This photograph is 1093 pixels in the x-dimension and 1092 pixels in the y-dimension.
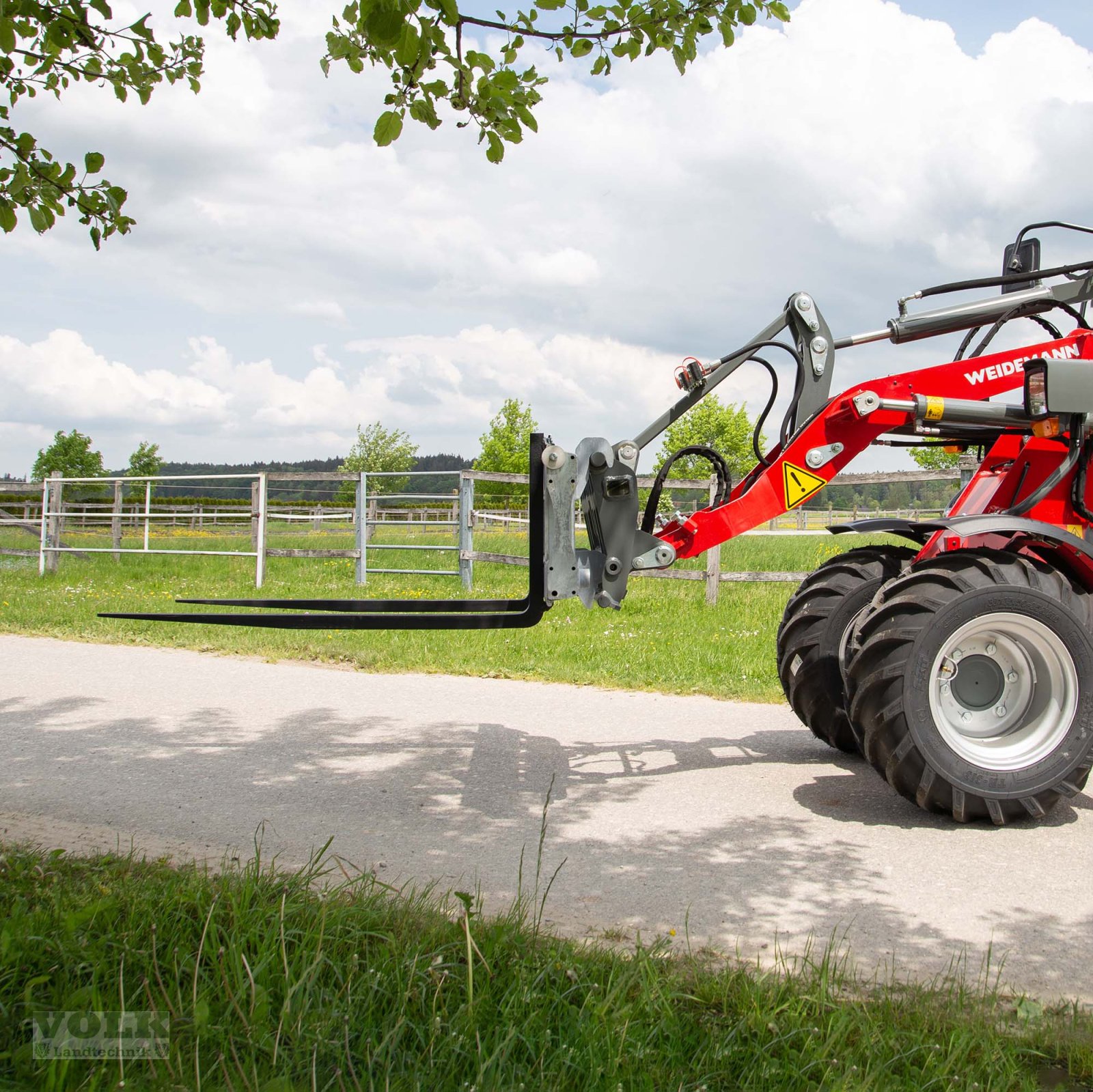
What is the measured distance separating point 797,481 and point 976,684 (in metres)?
1.30

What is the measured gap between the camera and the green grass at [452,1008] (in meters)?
2.41

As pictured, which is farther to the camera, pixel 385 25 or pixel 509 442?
pixel 509 442

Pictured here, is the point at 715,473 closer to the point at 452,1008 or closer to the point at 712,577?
the point at 452,1008

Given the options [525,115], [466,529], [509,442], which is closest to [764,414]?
[525,115]

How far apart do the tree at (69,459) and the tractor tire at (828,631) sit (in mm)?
65024

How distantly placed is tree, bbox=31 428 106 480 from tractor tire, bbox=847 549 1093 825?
66142 millimetres

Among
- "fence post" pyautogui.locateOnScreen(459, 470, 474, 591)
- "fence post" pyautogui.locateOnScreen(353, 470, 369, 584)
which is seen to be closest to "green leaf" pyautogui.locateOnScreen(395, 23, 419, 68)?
"fence post" pyautogui.locateOnScreen(459, 470, 474, 591)

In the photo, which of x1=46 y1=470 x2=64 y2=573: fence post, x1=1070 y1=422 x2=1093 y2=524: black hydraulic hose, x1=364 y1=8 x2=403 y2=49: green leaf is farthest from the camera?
x1=46 y1=470 x2=64 y2=573: fence post

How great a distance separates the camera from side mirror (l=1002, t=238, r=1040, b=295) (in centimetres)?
582

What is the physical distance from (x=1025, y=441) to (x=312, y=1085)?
469cm

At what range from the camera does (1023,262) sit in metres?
5.86

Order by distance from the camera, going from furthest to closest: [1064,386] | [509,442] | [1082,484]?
[509,442]
[1082,484]
[1064,386]

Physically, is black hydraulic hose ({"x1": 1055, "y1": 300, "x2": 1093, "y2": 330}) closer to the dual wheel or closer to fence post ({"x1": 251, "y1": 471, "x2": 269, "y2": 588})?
the dual wheel

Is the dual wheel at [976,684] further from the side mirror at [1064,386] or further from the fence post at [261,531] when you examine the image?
the fence post at [261,531]
